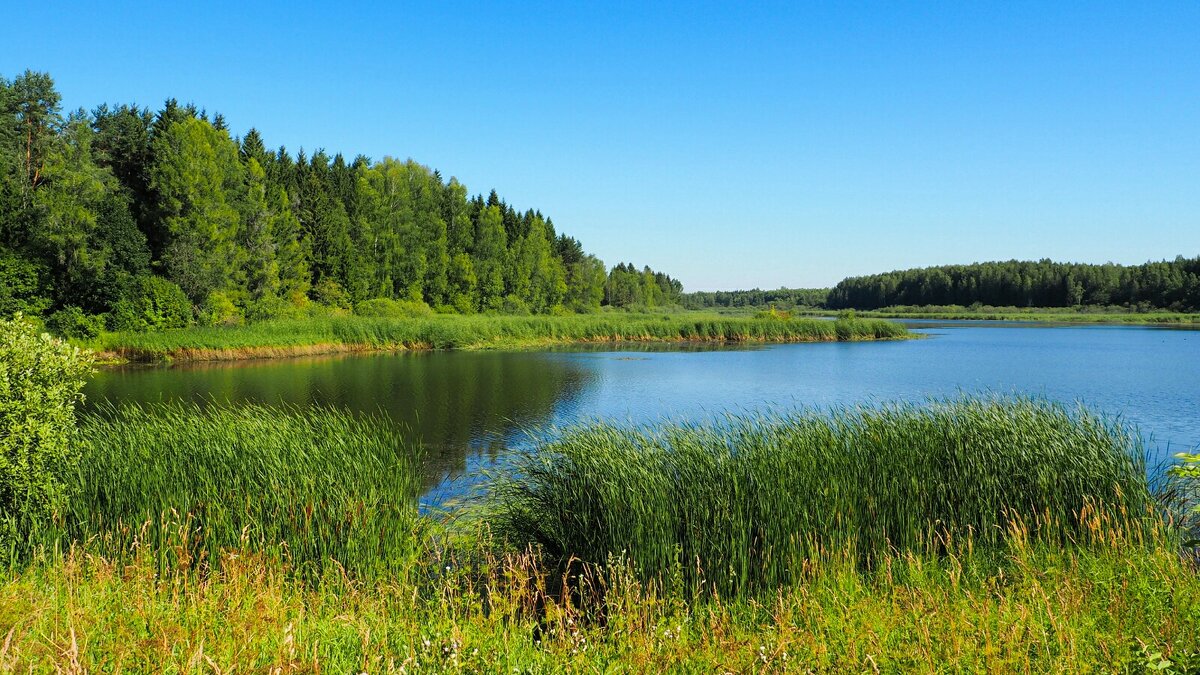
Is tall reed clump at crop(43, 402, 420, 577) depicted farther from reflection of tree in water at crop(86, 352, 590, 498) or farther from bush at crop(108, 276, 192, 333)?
bush at crop(108, 276, 192, 333)

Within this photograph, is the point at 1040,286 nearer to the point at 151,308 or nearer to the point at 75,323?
the point at 151,308

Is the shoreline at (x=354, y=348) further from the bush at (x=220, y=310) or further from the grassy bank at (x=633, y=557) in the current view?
the grassy bank at (x=633, y=557)

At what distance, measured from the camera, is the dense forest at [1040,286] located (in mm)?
107312

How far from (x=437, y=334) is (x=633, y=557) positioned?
42.0 m

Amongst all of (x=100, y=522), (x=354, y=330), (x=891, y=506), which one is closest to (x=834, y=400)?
(x=891, y=506)

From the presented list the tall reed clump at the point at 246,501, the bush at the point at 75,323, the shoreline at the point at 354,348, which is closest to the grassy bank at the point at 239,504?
the tall reed clump at the point at 246,501

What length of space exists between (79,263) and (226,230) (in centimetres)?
869

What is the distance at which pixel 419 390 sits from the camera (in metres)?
25.8

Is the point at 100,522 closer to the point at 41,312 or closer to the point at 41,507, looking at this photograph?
the point at 41,507

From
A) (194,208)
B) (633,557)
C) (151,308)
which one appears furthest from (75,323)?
(633,557)

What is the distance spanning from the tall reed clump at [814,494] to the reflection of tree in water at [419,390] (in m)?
5.29

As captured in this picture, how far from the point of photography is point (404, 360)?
124 feet

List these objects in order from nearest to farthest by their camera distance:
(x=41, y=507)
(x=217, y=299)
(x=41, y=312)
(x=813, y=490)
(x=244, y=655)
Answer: (x=244, y=655) < (x=41, y=507) < (x=813, y=490) < (x=41, y=312) < (x=217, y=299)

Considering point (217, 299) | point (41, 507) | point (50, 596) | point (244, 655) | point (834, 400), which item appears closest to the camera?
point (244, 655)
